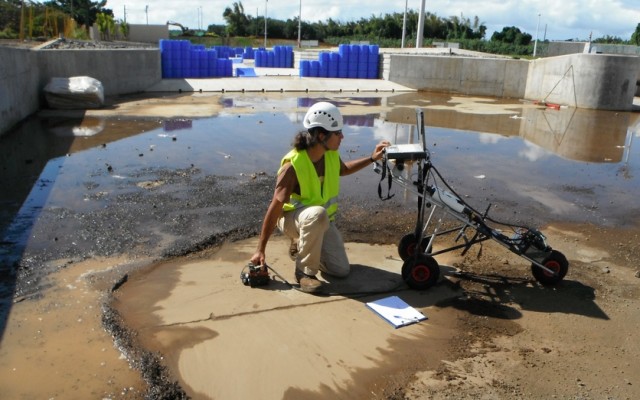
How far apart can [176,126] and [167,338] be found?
30.6 ft

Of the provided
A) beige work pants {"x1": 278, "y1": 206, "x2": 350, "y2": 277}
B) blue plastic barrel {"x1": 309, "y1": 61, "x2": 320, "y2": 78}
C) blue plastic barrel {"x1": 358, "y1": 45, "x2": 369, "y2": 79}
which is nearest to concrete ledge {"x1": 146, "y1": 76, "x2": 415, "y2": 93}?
blue plastic barrel {"x1": 358, "y1": 45, "x2": 369, "y2": 79}

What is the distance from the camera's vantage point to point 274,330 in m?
3.78

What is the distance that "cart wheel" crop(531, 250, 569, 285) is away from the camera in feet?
14.8

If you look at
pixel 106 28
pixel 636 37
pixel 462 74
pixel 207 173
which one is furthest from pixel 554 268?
pixel 636 37

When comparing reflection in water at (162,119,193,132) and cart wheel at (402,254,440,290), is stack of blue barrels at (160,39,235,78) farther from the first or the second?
cart wheel at (402,254,440,290)

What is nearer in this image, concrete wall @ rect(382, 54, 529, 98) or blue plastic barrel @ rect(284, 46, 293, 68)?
concrete wall @ rect(382, 54, 529, 98)

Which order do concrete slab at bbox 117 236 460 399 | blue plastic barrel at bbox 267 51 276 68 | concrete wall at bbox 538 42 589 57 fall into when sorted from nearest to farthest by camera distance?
1. concrete slab at bbox 117 236 460 399
2. blue plastic barrel at bbox 267 51 276 68
3. concrete wall at bbox 538 42 589 57

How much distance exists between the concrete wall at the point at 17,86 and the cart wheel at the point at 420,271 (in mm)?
9048

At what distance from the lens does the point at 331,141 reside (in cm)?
439

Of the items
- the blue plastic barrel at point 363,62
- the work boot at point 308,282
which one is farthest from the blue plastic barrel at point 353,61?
the work boot at point 308,282

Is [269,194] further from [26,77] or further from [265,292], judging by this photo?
[26,77]

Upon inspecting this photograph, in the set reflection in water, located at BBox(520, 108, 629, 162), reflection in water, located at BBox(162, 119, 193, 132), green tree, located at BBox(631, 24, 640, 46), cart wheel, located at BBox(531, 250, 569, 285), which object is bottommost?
cart wheel, located at BBox(531, 250, 569, 285)

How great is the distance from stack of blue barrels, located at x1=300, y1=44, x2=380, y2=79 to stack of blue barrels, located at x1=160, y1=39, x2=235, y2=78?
13.3 feet

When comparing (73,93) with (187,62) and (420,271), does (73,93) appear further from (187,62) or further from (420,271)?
(420,271)
